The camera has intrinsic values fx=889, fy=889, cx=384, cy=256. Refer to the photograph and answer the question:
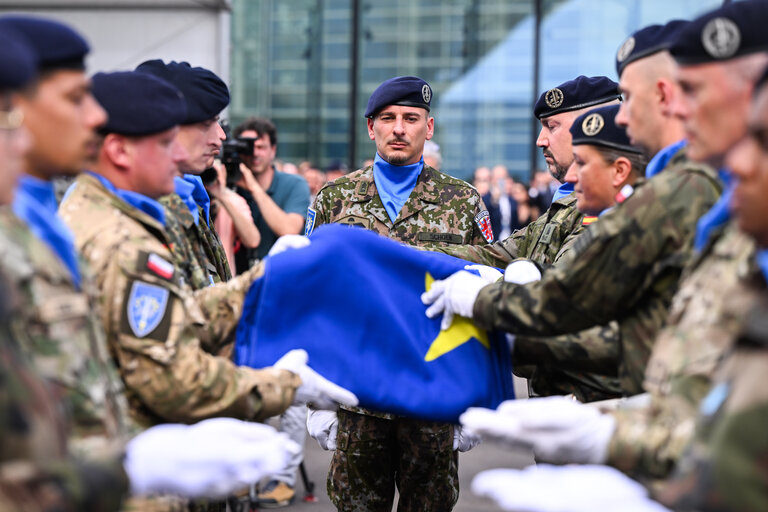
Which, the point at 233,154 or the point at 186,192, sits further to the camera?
the point at 233,154

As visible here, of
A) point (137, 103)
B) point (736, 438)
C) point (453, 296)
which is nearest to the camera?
point (736, 438)

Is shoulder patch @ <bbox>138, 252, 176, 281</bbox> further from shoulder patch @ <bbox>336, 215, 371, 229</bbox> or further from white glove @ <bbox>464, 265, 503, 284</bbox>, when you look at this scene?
shoulder patch @ <bbox>336, 215, 371, 229</bbox>

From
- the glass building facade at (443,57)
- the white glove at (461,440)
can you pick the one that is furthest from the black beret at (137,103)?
the glass building facade at (443,57)

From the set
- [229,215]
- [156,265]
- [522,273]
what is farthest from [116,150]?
[229,215]

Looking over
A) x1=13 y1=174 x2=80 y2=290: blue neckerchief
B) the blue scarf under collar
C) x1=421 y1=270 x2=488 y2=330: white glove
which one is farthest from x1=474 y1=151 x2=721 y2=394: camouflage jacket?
the blue scarf under collar

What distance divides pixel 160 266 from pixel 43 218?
51cm

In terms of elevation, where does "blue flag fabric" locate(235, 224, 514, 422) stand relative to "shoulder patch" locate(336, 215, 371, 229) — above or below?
below

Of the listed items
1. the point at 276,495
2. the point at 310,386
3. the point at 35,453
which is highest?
the point at 35,453

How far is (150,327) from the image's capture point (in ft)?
7.36

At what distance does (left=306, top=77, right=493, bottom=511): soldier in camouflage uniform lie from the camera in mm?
3957

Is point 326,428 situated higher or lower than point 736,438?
lower

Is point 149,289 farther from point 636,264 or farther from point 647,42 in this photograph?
point 647,42

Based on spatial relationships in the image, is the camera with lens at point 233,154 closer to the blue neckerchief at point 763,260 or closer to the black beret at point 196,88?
the black beret at point 196,88

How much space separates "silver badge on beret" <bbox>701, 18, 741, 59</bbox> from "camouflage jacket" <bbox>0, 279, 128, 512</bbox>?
5.03 feet
